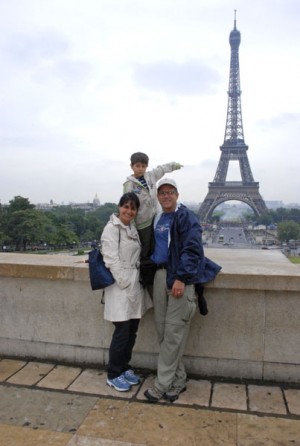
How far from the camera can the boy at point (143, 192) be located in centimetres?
363

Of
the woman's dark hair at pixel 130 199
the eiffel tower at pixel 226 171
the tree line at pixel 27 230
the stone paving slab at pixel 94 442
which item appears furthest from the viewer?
the eiffel tower at pixel 226 171

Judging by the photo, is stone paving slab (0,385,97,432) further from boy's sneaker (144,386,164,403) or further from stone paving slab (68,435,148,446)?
boy's sneaker (144,386,164,403)

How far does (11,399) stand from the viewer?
3.41 metres

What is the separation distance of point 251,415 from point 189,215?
5.02 feet

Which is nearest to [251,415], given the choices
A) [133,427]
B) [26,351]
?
[133,427]

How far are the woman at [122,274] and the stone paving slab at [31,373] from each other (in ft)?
2.25

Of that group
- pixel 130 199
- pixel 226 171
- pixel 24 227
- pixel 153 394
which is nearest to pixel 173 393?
pixel 153 394

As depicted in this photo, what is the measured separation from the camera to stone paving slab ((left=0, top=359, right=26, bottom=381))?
3861 millimetres

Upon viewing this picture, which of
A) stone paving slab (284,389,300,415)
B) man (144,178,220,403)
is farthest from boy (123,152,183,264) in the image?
stone paving slab (284,389,300,415)

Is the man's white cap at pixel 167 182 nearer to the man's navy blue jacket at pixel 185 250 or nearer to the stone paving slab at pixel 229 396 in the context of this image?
the man's navy blue jacket at pixel 185 250

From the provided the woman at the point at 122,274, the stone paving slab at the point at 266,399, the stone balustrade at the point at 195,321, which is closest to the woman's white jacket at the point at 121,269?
the woman at the point at 122,274

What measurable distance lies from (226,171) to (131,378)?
85.0m

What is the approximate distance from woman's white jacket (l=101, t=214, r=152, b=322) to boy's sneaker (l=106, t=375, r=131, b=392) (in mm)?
534

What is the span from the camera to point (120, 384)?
3.58 meters
